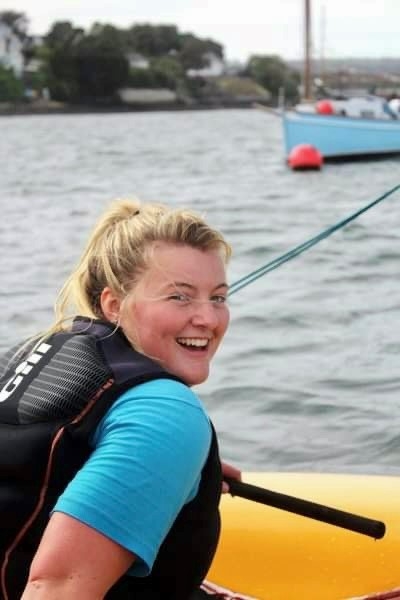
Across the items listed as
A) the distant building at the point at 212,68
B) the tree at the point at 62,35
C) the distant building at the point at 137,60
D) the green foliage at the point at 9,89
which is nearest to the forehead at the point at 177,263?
the green foliage at the point at 9,89

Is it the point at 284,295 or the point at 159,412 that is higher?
the point at 159,412

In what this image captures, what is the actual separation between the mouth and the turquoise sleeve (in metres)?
0.14

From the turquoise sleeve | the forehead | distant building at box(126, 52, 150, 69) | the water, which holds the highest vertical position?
the forehead

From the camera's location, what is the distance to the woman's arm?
1464mm

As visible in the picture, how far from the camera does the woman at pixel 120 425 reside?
1.51 metres

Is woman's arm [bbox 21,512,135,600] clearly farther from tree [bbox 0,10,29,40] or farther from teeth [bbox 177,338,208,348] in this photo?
tree [bbox 0,10,29,40]

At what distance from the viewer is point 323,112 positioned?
22719mm

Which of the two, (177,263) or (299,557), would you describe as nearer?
(177,263)

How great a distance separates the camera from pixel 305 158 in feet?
67.2

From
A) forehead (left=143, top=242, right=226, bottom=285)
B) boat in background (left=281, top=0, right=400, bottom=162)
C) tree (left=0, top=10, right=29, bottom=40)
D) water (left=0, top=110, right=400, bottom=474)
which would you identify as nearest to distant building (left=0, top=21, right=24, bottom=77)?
tree (left=0, top=10, right=29, bottom=40)

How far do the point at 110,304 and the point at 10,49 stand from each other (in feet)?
284

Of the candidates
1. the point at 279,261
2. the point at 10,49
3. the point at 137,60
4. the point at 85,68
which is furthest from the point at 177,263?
the point at 10,49

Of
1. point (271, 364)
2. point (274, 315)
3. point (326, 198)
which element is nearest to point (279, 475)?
point (271, 364)

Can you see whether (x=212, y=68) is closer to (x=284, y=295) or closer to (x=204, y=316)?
(x=284, y=295)
